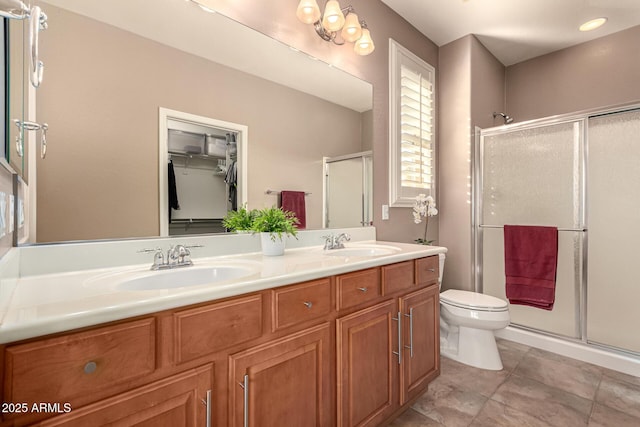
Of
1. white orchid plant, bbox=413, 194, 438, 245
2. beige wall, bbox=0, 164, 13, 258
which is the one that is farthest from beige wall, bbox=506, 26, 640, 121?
beige wall, bbox=0, 164, 13, 258

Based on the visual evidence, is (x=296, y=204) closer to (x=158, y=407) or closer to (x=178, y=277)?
(x=178, y=277)

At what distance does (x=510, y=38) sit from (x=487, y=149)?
1.00 meters

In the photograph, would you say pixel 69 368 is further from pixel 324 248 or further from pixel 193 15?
pixel 193 15

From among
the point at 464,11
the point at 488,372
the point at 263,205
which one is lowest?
the point at 488,372

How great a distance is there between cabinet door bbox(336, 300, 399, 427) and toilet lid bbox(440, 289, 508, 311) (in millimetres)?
888

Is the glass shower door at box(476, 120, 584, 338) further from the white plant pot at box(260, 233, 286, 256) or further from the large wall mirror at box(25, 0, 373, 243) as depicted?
the white plant pot at box(260, 233, 286, 256)

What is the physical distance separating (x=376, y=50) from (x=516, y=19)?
1206 mm

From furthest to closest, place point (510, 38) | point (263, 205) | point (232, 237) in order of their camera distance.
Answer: point (510, 38)
point (263, 205)
point (232, 237)

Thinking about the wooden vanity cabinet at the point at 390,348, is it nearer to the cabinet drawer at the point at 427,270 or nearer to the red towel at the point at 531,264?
the cabinet drawer at the point at 427,270

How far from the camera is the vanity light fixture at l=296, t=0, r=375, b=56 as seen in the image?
1.63 m

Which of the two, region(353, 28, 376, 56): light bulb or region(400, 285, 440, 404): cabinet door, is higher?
region(353, 28, 376, 56): light bulb

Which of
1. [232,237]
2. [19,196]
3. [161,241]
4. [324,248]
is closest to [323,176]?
[324,248]

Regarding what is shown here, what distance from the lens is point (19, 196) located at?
0.96 metres

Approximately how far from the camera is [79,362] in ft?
2.04
